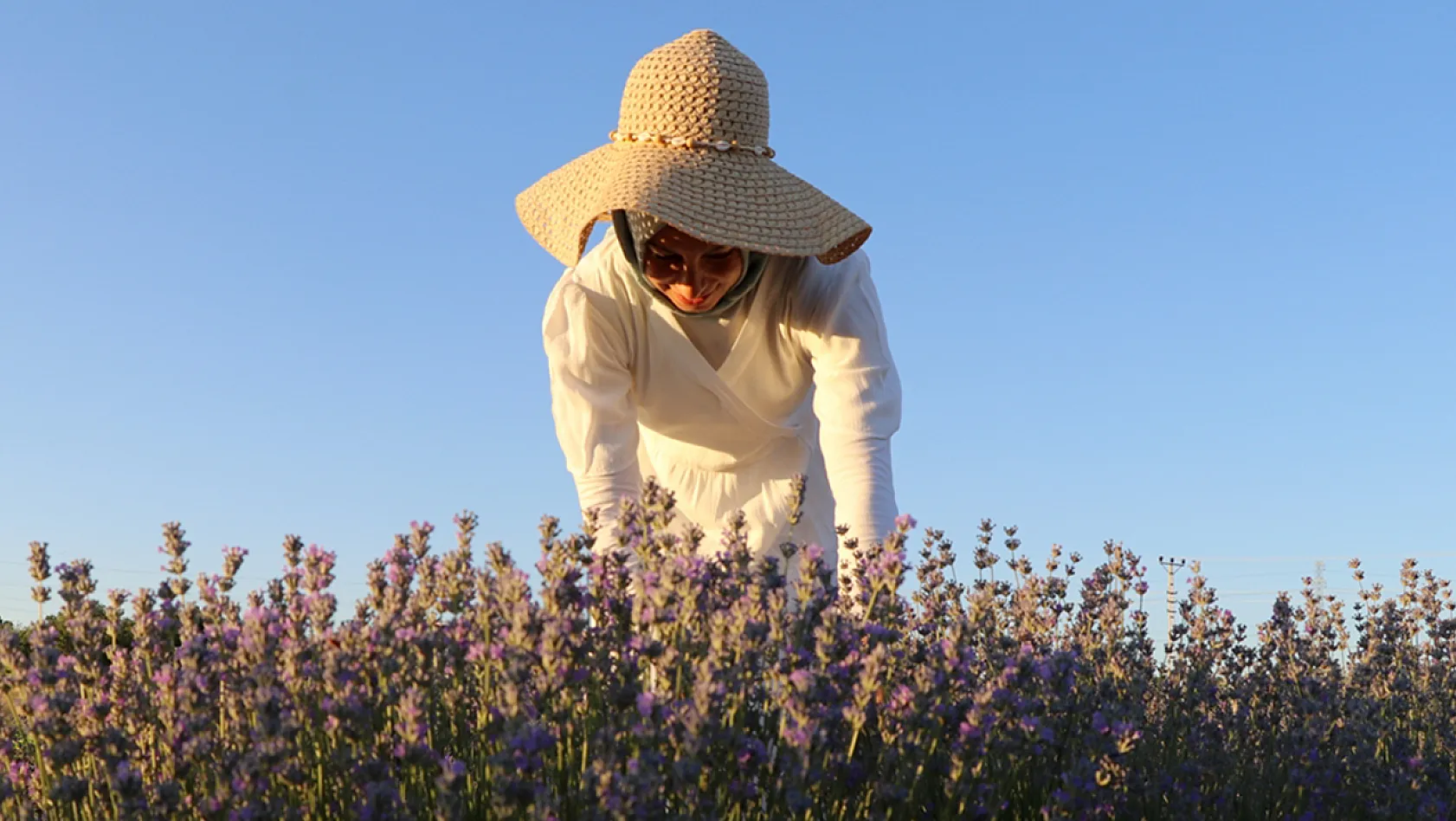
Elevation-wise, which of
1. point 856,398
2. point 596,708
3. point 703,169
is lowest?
point 596,708

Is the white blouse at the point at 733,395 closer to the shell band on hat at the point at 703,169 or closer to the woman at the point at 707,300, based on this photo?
the woman at the point at 707,300

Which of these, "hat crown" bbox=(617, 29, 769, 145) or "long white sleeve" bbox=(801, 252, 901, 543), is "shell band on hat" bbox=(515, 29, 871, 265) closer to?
"hat crown" bbox=(617, 29, 769, 145)

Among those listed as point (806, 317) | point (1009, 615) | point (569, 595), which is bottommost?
point (569, 595)

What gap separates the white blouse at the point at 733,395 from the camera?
342cm

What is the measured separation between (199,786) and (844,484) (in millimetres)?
1662

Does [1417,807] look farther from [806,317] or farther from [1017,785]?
[806,317]

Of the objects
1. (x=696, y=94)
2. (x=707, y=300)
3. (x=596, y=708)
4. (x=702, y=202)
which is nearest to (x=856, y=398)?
(x=707, y=300)

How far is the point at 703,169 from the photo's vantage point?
3.25 m

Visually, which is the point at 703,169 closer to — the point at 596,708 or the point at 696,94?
the point at 696,94

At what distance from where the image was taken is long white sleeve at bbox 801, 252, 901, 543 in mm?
3307

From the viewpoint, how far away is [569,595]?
1938 mm

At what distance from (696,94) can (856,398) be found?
84 centimetres

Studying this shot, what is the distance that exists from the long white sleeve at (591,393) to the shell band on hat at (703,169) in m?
0.15

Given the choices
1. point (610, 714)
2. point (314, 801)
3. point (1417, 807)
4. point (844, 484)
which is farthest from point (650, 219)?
point (1417, 807)
